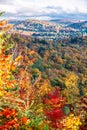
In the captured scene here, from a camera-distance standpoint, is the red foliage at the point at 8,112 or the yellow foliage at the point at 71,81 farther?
the yellow foliage at the point at 71,81

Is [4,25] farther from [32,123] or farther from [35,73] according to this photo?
[35,73]

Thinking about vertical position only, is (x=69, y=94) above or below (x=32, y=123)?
below

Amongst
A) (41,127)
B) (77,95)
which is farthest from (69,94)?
(41,127)

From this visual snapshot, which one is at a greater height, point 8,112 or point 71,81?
point 8,112

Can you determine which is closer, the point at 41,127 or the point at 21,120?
the point at 21,120

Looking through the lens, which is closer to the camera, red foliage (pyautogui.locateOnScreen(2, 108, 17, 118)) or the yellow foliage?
red foliage (pyautogui.locateOnScreen(2, 108, 17, 118))

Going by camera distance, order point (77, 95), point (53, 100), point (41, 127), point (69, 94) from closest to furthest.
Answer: point (41, 127)
point (53, 100)
point (69, 94)
point (77, 95)

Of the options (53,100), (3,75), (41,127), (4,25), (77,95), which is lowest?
(77,95)

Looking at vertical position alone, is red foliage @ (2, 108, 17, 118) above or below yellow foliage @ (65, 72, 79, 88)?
above

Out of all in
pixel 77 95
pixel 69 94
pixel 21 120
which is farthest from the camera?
pixel 77 95

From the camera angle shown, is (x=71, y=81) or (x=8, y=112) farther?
(x=71, y=81)

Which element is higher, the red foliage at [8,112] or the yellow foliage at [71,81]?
the red foliage at [8,112]
